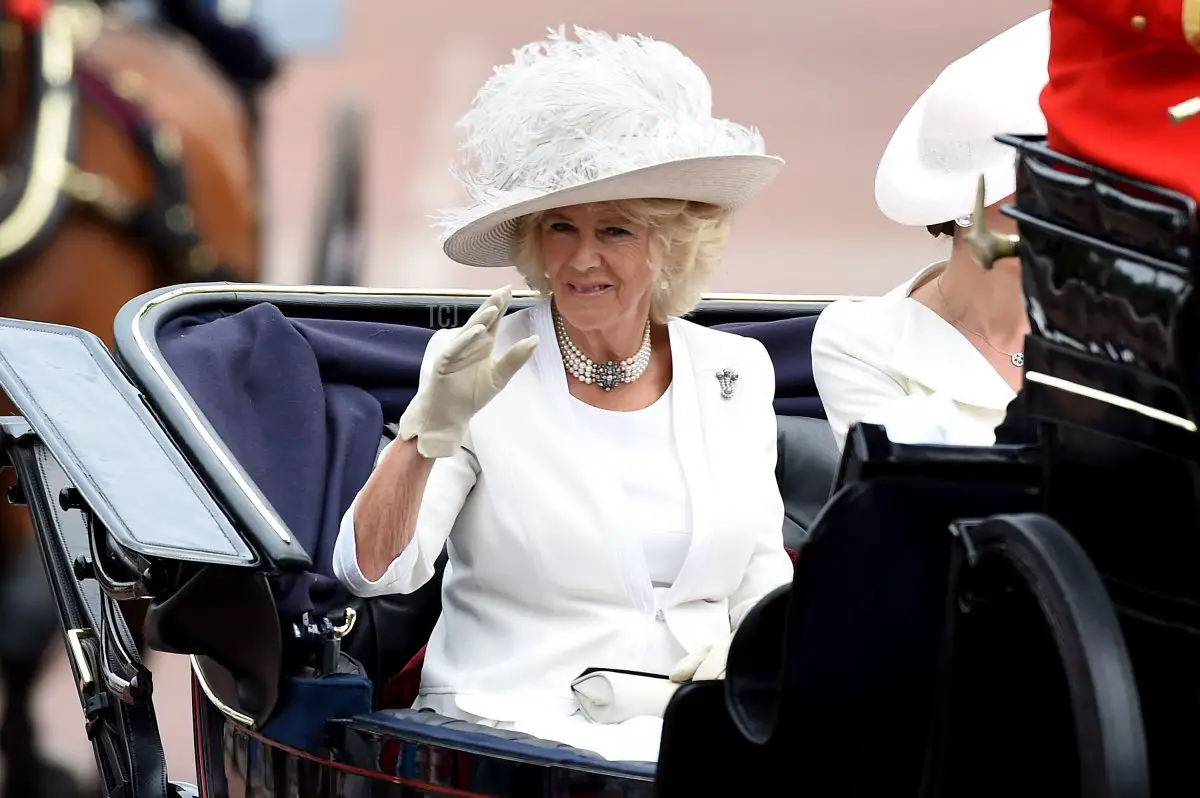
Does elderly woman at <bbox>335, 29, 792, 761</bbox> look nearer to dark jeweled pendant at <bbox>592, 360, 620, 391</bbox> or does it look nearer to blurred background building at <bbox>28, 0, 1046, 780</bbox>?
dark jeweled pendant at <bbox>592, 360, 620, 391</bbox>

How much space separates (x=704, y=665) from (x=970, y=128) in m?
0.69

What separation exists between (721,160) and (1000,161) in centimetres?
32

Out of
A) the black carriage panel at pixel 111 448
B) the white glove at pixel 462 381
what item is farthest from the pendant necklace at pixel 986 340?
the black carriage panel at pixel 111 448

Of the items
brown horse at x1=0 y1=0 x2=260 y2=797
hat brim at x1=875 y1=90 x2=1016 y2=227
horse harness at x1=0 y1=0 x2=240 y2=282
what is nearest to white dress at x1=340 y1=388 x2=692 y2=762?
hat brim at x1=875 y1=90 x2=1016 y2=227

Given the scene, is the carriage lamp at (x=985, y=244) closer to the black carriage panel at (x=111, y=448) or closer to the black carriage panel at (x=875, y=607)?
the black carriage panel at (x=875, y=607)

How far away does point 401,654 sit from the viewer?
216 cm

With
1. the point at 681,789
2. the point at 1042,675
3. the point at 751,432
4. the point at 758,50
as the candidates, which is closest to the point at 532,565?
the point at 751,432

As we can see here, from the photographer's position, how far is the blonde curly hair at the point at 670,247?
1.98 meters

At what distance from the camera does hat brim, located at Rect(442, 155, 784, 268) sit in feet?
6.21

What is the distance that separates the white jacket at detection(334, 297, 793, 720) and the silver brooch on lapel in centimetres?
5

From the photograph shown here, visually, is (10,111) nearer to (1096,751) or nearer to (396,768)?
(396,768)

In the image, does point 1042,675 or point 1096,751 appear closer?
point 1096,751

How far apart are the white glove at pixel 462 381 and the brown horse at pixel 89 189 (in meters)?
1.86

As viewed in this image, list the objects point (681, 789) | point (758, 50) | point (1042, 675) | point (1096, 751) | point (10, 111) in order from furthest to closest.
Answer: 1. point (758, 50)
2. point (10, 111)
3. point (681, 789)
4. point (1042, 675)
5. point (1096, 751)
